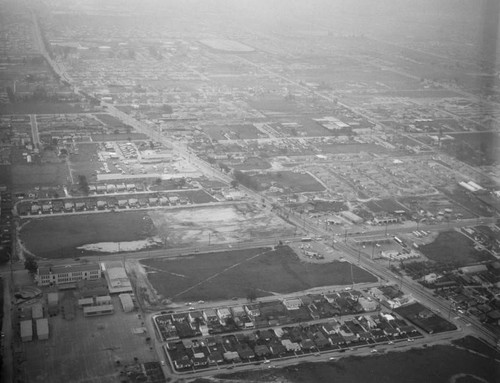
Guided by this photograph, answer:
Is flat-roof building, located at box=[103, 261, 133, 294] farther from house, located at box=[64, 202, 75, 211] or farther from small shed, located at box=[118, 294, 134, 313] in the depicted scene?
house, located at box=[64, 202, 75, 211]

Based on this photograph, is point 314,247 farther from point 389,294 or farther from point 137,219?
point 137,219

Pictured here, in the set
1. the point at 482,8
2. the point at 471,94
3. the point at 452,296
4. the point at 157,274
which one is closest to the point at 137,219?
the point at 157,274

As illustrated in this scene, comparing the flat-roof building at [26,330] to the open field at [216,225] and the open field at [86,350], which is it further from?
the open field at [216,225]

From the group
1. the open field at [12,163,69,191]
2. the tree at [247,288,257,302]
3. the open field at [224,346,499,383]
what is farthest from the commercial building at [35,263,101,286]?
the open field at [12,163,69,191]

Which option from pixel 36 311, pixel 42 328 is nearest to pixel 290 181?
pixel 36 311

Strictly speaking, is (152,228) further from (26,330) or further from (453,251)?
(453,251)

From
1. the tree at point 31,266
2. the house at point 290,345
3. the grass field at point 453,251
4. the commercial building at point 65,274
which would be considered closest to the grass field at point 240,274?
the commercial building at point 65,274
